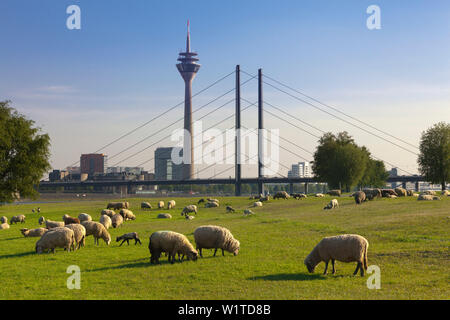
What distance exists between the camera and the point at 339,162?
92562 mm

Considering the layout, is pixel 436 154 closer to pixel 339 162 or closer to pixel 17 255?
pixel 339 162

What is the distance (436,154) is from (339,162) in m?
18.1

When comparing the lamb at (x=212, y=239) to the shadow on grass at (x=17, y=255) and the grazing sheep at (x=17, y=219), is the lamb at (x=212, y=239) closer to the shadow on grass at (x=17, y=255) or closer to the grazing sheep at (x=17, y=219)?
the shadow on grass at (x=17, y=255)

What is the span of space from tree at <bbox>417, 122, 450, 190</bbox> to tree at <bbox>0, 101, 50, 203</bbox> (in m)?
64.3

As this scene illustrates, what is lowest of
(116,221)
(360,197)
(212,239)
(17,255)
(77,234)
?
(17,255)

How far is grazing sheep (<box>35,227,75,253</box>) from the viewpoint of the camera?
955 inches

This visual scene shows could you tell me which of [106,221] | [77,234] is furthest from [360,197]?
[77,234]

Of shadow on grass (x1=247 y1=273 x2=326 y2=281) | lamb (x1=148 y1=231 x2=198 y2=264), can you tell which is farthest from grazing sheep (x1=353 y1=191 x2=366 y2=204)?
shadow on grass (x1=247 y1=273 x2=326 y2=281)

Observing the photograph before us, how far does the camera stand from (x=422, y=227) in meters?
28.6

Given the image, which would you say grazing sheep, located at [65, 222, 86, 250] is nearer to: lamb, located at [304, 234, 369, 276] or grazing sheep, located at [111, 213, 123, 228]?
grazing sheep, located at [111, 213, 123, 228]

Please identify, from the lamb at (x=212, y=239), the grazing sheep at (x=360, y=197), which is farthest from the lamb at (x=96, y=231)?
the grazing sheep at (x=360, y=197)

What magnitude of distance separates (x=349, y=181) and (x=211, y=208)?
126 ft
